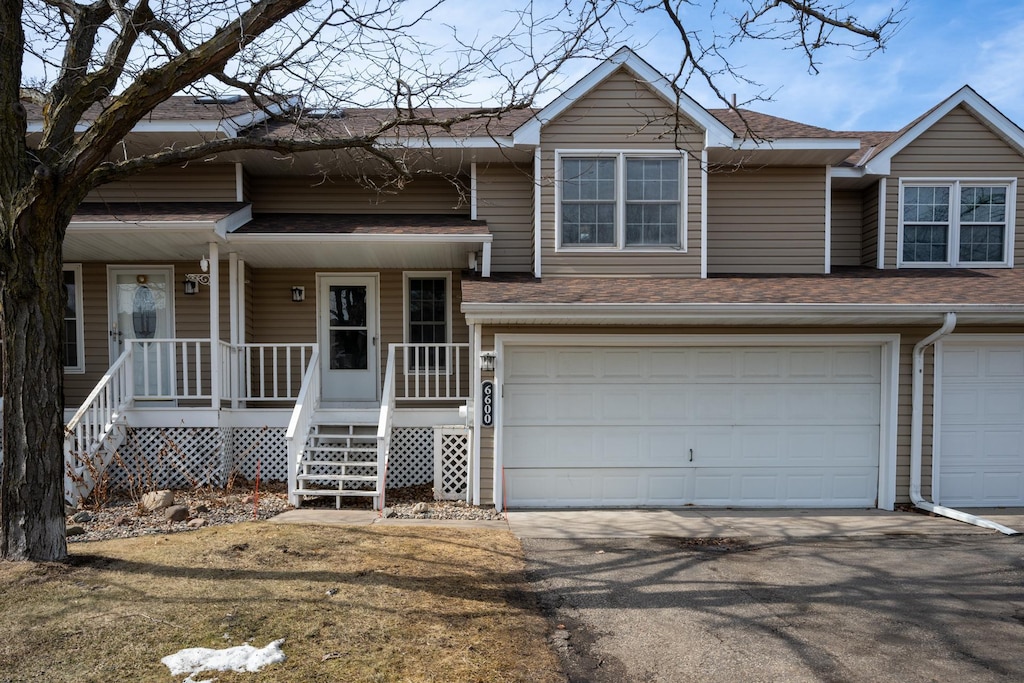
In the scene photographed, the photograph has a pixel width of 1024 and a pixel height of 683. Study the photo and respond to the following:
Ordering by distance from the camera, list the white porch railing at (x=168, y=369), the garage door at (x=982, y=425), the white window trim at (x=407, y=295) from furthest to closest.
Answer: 1. the white window trim at (x=407, y=295)
2. the white porch railing at (x=168, y=369)
3. the garage door at (x=982, y=425)

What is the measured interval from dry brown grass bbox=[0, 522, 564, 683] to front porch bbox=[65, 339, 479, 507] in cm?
244

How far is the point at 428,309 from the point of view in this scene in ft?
37.8

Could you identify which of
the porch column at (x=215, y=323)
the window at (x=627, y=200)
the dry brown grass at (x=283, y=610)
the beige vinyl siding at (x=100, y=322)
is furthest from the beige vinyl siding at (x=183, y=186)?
the dry brown grass at (x=283, y=610)

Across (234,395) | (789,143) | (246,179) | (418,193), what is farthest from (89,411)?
(789,143)

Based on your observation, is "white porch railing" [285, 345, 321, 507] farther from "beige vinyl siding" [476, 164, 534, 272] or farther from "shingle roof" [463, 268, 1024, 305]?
"beige vinyl siding" [476, 164, 534, 272]

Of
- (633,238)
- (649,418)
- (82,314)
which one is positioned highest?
(633,238)

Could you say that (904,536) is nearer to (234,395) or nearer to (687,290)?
(687,290)

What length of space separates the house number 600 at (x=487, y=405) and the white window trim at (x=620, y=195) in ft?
8.22

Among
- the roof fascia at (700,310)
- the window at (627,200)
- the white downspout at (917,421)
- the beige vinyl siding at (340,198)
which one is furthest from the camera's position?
the beige vinyl siding at (340,198)

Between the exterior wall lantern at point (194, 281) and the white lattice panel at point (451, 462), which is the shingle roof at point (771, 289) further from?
the exterior wall lantern at point (194, 281)

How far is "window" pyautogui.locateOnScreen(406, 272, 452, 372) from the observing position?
11.4 meters

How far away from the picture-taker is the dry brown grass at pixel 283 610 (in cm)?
408

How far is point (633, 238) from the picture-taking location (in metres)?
10.2

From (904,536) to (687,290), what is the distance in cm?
373
